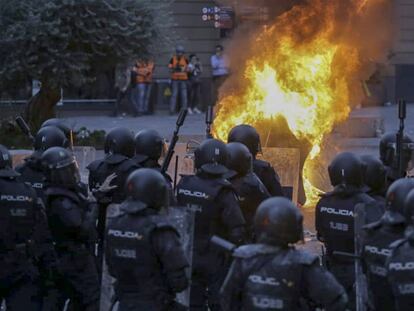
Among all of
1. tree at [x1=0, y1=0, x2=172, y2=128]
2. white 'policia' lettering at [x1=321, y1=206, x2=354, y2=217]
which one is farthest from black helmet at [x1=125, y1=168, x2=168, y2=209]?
tree at [x1=0, y1=0, x2=172, y2=128]

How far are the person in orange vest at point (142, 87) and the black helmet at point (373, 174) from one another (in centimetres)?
1711

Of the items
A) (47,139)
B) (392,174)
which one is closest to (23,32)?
(47,139)

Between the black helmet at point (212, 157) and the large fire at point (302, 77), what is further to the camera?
the large fire at point (302, 77)

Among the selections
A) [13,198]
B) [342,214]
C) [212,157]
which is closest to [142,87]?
[212,157]

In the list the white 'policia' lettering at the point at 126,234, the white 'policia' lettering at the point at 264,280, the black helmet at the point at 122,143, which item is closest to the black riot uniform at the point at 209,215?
the black helmet at the point at 122,143

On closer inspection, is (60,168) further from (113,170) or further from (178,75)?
(178,75)

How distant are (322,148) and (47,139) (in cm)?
637

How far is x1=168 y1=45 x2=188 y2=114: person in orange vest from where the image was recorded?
2512 cm

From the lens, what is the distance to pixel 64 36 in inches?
706

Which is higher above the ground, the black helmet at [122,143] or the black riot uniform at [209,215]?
the black helmet at [122,143]

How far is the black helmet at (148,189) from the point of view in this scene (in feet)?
21.2

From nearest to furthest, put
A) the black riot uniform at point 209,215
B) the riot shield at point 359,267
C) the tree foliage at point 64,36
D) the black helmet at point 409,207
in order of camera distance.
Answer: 1. the black helmet at point 409,207
2. the riot shield at point 359,267
3. the black riot uniform at point 209,215
4. the tree foliage at point 64,36

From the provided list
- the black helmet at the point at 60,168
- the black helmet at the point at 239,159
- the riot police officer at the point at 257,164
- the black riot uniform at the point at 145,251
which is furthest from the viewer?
the riot police officer at the point at 257,164

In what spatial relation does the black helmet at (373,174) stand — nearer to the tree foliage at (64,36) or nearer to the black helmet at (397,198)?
the black helmet at (397,198)
